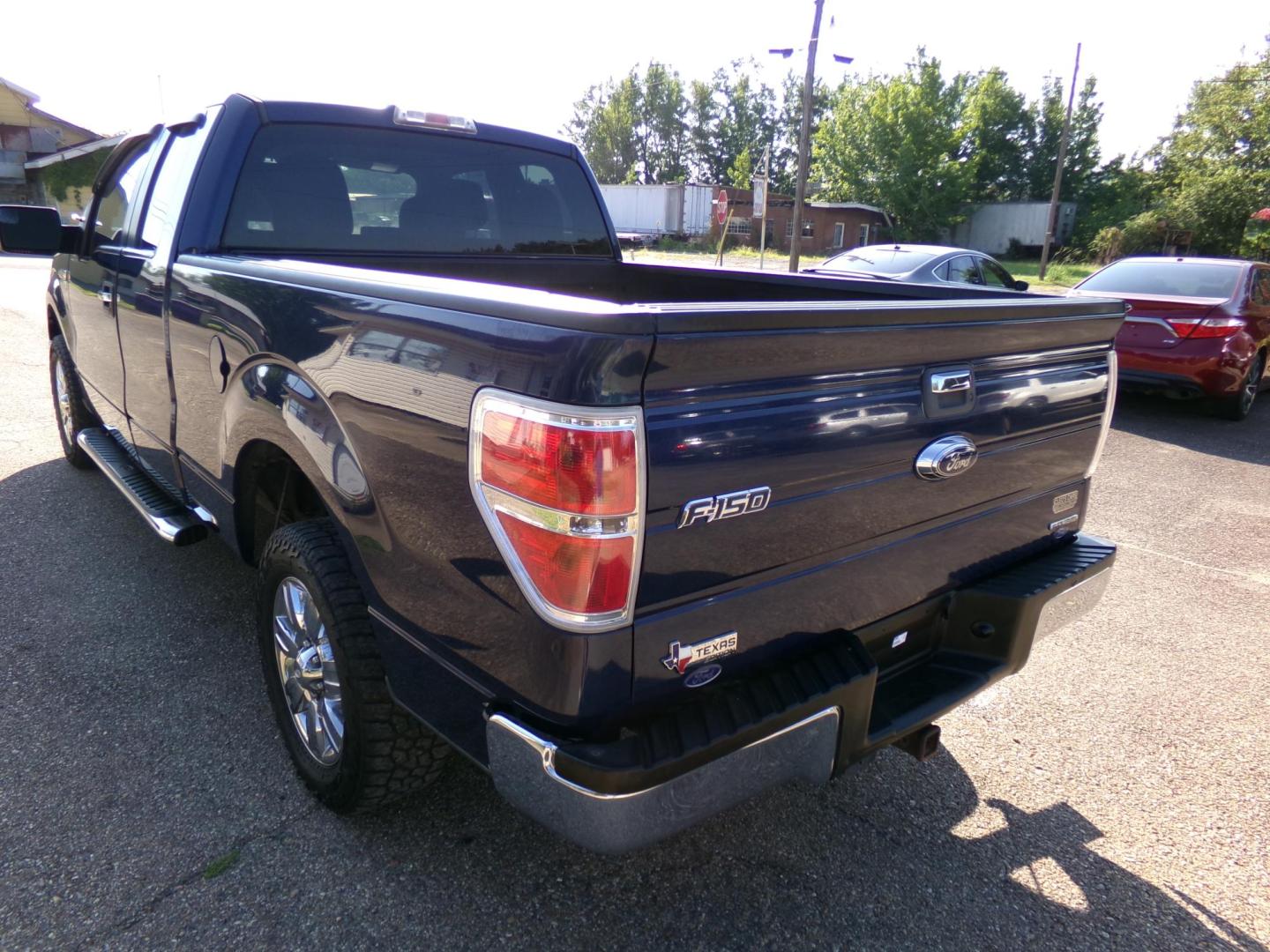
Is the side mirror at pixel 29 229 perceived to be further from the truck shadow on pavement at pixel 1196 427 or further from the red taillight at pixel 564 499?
the truck shadow on pavement at pixel 1196 427

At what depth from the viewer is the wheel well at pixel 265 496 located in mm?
2635

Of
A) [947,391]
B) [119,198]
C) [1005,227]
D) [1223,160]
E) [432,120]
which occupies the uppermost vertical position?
[1223,160]

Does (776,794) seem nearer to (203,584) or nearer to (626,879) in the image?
(626,879)

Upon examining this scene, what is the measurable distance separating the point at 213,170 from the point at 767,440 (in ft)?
7.99

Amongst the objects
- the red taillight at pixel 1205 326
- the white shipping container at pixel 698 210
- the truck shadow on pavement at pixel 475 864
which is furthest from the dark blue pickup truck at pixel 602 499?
the white shipping container at pixel 698 210

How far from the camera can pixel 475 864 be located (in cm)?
229

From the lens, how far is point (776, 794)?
2.66 meters

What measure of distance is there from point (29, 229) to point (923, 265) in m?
9.00

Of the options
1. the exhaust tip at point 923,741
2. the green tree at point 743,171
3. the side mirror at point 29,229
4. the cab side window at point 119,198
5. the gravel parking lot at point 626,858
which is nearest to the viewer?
the gravel parking lot at point 626,858

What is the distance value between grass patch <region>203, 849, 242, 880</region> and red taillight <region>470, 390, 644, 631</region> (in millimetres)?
1348

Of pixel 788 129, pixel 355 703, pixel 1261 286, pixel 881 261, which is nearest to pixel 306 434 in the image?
pixel 355 703

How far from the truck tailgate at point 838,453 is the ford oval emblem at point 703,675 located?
0.11 ft

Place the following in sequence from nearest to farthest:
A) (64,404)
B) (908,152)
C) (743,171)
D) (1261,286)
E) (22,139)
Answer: (64,404), (1261,286), (22,139), (908,152), (743,171)

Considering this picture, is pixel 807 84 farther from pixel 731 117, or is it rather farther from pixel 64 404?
pixel 731 117
